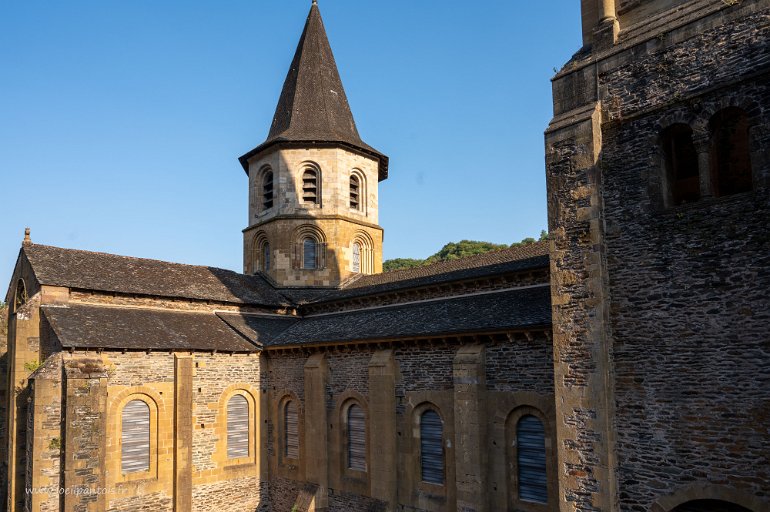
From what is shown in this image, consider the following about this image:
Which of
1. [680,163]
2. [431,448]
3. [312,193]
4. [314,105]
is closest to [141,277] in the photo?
[312,193]

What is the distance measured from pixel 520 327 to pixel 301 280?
1475cm

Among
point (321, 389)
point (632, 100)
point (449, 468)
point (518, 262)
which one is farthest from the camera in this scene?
point (321, 389)

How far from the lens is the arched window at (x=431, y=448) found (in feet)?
53.2

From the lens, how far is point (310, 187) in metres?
27.6

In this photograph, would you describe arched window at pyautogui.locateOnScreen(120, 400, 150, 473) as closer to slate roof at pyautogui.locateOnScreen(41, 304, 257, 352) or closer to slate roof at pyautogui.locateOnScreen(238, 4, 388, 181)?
slate roof at pyautogui.locateOnScreen(41, 304, 257, 352)

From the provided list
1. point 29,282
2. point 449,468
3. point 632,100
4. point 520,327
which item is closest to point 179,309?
point 29,282

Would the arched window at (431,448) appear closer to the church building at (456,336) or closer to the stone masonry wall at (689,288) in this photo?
the church building at (456,336)

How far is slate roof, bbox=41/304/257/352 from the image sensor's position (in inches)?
700

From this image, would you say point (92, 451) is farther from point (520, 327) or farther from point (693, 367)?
point (693, 367)

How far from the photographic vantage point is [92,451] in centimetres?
1677

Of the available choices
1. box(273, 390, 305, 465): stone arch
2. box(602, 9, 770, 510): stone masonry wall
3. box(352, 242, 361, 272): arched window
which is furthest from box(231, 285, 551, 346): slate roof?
box(352, 242, 361, 272): arched window

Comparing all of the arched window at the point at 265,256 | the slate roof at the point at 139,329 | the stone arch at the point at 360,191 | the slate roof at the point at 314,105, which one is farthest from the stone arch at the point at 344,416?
the slate roof at the point at 314,105

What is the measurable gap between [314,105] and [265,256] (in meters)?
7.82

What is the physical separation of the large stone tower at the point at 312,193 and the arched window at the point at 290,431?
707 centimetres
